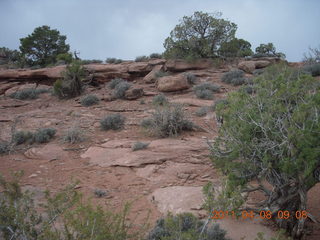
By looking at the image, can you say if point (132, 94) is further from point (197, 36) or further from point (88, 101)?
point (197, 36)

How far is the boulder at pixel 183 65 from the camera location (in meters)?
15.8

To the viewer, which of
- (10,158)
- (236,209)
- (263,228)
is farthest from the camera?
(10,158)

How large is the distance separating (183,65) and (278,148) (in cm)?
1333

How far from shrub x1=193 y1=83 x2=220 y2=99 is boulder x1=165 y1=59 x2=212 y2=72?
3949 mm

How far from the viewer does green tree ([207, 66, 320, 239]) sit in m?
2.69

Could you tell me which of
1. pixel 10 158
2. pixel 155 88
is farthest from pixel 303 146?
pixel 155 88

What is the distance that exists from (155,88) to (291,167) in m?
11.0

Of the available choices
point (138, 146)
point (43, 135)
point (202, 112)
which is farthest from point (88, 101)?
point (138, 146)

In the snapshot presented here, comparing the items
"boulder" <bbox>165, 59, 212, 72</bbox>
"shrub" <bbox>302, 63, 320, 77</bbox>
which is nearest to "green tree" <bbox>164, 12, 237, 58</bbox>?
"boulder" <bbox>165, 59, 212, 72</bbox>

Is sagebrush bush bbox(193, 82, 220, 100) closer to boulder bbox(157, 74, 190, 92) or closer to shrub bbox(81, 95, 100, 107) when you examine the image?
boulder bbox(157, 74, 190, 92)

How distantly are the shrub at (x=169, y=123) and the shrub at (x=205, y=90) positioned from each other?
3.99m

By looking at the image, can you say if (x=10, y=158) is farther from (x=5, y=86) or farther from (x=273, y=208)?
(x=5, y=86)

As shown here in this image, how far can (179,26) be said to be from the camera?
622 inches

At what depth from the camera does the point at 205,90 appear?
37.2 feet
